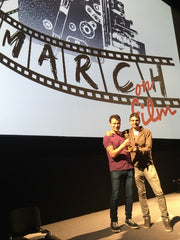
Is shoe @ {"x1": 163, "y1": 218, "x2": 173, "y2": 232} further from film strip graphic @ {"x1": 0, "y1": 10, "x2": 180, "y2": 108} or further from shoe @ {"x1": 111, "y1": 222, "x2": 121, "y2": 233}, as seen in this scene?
film strip graphic @ {"x1": 0, "y1": 10, "x2": 180, "y2": 108}

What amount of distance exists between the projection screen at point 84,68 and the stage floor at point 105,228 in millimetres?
995

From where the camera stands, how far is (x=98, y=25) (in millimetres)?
3461

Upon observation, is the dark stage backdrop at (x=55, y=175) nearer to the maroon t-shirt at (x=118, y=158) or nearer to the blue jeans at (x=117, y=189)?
the maroon t-shirt at (x=118, y=158)

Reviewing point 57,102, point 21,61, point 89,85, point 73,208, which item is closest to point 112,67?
point 89,85

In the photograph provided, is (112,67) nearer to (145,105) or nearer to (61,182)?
(145,105)

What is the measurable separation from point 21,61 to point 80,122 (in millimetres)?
943

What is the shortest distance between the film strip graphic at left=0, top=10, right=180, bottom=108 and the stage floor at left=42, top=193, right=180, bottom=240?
1.44 metres

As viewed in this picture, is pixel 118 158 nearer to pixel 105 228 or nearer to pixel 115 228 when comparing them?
pixel 115 228

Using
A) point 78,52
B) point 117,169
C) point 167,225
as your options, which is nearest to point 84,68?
point 78,52

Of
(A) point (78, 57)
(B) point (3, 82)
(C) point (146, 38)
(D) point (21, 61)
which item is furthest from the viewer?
(C) point (146, 38)

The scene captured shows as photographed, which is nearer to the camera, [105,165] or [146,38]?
[105,165]

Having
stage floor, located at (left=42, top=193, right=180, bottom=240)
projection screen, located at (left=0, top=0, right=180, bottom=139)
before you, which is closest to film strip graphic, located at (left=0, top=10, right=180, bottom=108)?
projection screen, located at (left=0, top=0, right=180, bottom=139)

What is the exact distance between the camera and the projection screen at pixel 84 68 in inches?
104

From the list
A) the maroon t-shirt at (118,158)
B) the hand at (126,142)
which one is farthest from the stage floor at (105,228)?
the hand at (126,142)
